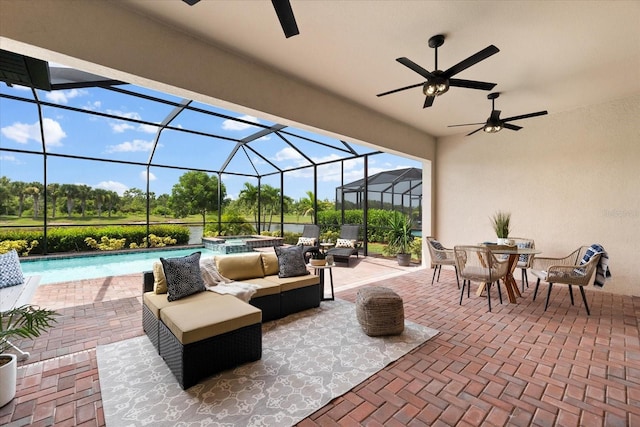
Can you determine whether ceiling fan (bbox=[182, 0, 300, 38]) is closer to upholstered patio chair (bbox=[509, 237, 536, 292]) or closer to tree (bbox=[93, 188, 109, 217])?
upholstered patio chair (bbox=[509, 237, 536, 292])

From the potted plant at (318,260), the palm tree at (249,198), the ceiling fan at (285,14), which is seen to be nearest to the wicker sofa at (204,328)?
the potted plant at (318,260)

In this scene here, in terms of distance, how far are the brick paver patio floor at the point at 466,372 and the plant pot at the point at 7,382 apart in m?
0.06

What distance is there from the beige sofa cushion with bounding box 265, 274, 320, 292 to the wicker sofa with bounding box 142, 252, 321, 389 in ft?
0.34

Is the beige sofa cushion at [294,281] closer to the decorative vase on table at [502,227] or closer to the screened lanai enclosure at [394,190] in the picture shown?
the decorative vase on table at [502,227]

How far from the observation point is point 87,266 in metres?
7.31

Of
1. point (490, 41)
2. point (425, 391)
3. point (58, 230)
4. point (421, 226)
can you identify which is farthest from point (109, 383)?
point (58, 230)

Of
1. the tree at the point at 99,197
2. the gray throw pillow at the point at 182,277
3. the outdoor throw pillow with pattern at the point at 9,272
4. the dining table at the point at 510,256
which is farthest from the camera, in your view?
the tree at the point at 99,197

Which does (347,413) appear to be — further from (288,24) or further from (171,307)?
(288,24)

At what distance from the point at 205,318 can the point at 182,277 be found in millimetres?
852

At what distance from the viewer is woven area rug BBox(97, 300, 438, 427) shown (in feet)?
6.22

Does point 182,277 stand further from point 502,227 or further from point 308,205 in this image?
point 308,205

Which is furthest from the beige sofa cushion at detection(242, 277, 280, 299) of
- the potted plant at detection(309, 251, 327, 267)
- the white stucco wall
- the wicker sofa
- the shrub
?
the shrub

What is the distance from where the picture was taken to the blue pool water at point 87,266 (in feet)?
20.2

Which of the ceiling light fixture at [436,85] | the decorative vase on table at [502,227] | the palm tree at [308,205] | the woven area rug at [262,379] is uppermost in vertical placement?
the ceiling light fixture at [436,85]
